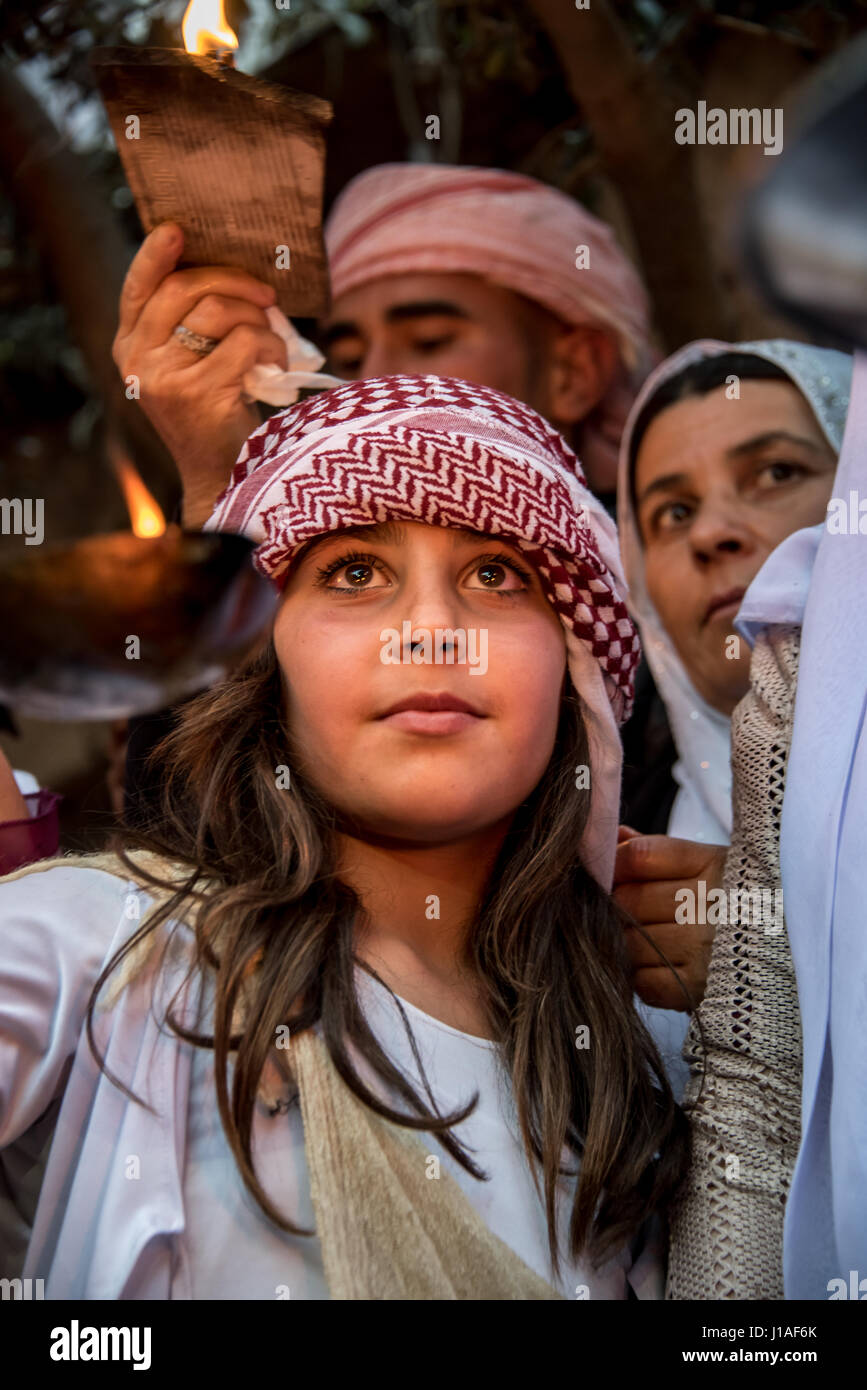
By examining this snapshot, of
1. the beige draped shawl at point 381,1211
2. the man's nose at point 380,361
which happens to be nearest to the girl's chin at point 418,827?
the beige draped shawl at point 381,1211

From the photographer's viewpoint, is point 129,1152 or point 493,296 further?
point 493,296

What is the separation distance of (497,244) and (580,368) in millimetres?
394

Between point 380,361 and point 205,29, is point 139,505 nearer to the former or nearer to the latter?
point 205,29

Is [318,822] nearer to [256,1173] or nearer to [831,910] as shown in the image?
[256,1173]

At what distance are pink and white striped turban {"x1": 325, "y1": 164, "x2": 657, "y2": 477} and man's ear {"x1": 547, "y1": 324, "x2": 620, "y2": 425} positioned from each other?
27mm

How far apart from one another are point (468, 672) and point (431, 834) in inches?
9.0

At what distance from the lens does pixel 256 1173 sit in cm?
162

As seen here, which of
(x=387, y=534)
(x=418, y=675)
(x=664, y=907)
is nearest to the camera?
(x=418, y=675)

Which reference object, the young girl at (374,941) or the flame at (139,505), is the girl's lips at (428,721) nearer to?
the young girl at (374,941)

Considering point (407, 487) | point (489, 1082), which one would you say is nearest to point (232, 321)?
point (407, 487)

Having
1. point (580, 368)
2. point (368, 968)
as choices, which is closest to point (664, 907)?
point (368, 968)

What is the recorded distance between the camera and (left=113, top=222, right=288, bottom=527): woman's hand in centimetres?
209

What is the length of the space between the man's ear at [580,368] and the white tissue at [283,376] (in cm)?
148

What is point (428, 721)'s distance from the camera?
1.73 metres
